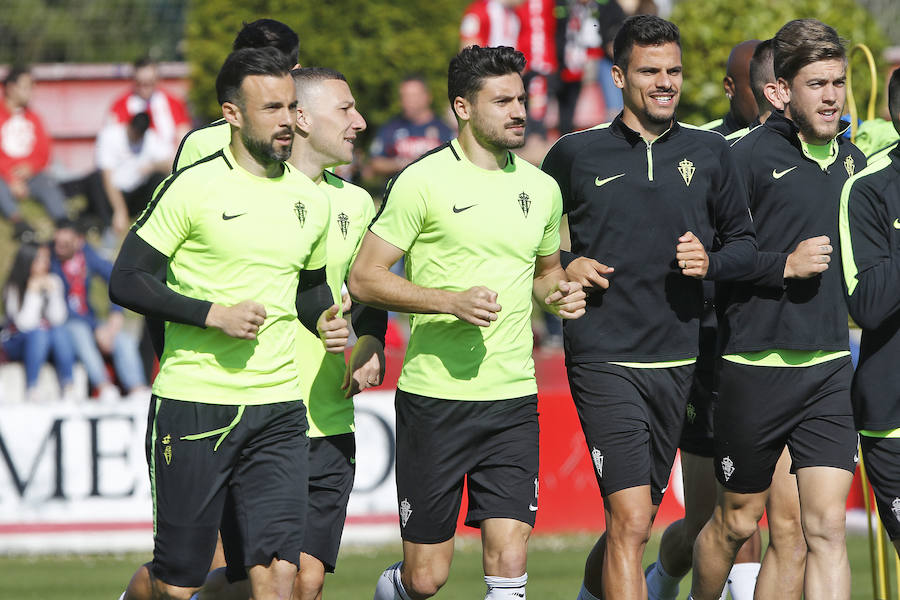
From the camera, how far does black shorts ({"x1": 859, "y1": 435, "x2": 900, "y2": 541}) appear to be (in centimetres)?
564

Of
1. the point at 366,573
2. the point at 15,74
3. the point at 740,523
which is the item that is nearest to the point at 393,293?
the point at 740,523

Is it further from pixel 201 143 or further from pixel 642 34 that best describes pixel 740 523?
pixel 201 143

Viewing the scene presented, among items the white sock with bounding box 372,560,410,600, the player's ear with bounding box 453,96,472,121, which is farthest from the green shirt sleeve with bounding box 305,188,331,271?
the white sock with bounding box 372,560,410,600

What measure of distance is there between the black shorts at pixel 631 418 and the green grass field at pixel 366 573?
3138 millimetres

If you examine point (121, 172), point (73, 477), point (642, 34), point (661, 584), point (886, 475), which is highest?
point (642, 34)

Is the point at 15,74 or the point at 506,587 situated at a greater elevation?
the point at 15,74

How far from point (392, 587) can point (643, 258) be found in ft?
6.50

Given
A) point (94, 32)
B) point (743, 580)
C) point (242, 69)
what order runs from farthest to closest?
1. point (94, 32)
2. point (743, 580)
3. point (242, 69)

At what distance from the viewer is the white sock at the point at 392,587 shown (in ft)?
22.1

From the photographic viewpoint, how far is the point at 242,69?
6012 mm

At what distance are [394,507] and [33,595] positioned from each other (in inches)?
120

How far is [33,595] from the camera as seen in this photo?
392 inches

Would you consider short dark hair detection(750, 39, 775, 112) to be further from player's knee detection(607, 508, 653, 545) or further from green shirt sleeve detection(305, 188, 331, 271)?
green shirt sleeve detection(305, 188, 331, 271)

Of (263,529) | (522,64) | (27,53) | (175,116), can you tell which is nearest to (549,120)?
(175,116)
